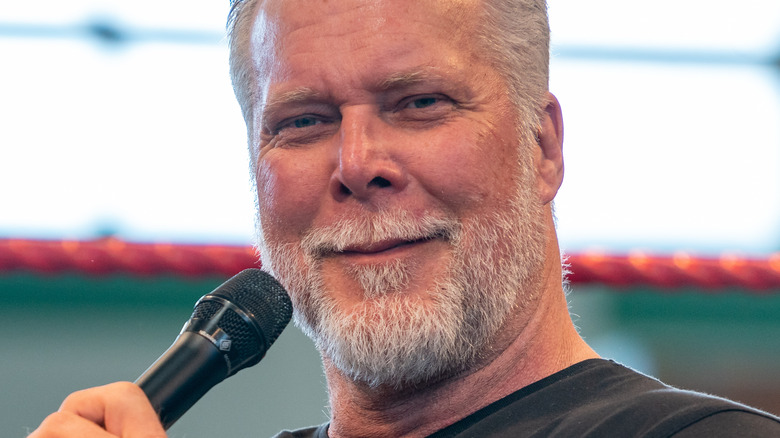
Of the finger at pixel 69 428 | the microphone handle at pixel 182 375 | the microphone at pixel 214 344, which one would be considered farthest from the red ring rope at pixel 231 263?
the finger at pixel 69 428

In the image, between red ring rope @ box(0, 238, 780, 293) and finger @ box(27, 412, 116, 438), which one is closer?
finger @ box(27, 412, 116, 438)

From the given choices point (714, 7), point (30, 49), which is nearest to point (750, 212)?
point (714, 7)

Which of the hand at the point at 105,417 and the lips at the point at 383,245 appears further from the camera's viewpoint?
the lips at the point at 383,245

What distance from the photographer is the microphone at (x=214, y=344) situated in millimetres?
895

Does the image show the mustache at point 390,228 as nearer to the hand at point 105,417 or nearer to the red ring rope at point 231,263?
the hand at point 105,417

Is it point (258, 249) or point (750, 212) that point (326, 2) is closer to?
point (258, 249)

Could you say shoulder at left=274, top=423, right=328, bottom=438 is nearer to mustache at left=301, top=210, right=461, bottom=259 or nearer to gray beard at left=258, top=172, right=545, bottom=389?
gray beard at left=258, top=172, right=545, bottom=389

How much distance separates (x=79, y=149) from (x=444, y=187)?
2344mm

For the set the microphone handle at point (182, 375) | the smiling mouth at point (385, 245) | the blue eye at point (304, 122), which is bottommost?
the microphone handle at point (182, 375)

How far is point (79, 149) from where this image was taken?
3.21 m

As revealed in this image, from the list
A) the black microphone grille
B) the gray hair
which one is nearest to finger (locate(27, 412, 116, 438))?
Answer: the black microphone grille

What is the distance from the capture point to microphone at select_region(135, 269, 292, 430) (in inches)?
35.2

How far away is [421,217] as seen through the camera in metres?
1.22

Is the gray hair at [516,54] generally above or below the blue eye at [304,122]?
above
